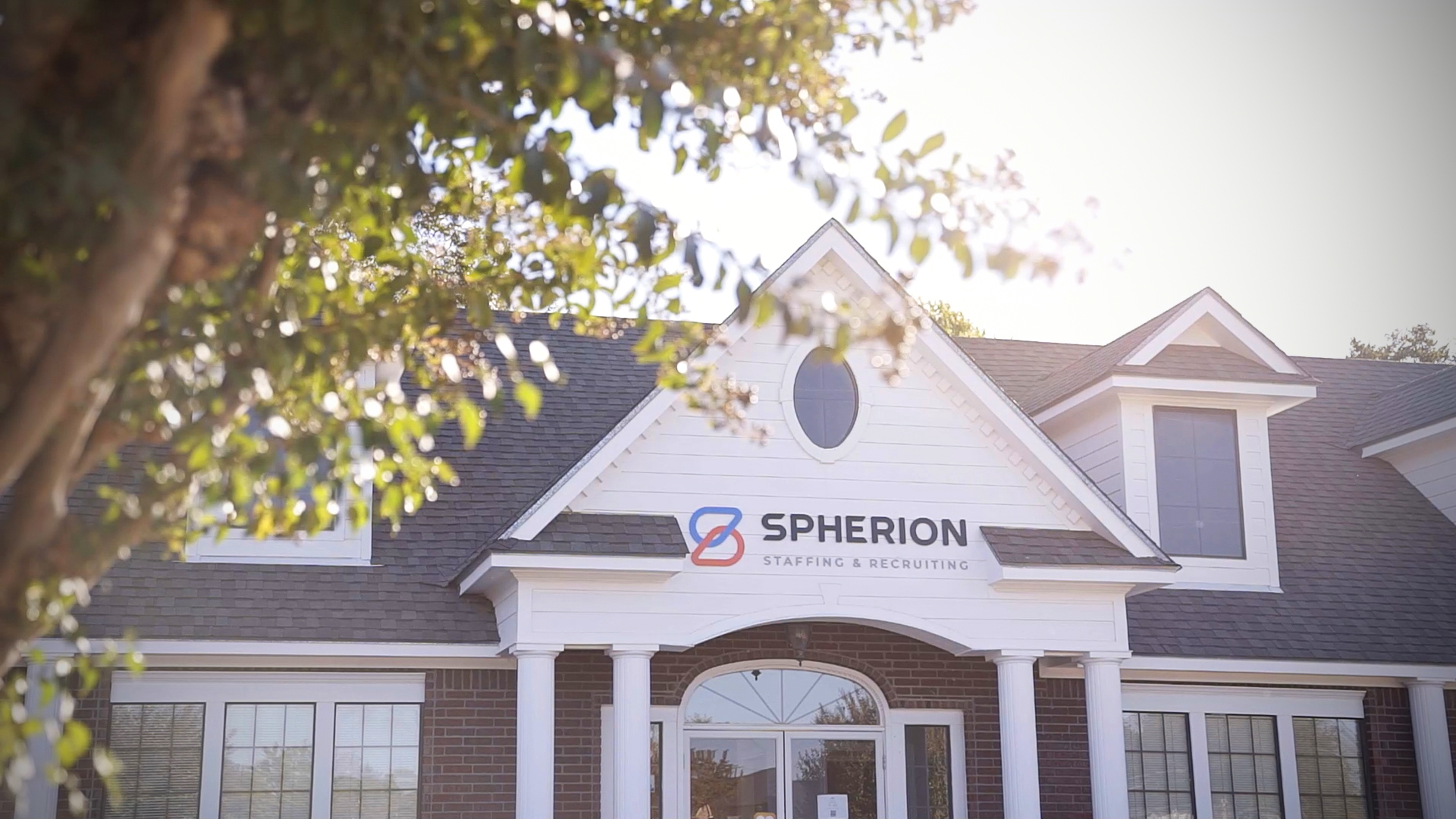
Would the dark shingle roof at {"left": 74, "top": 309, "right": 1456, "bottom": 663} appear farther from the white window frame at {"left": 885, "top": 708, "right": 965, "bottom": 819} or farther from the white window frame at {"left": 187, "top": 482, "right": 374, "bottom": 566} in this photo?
the white window frame at {"left": 885, "top": 708, "right": 965, "bottom": 819}

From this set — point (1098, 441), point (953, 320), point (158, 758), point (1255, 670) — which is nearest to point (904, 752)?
point (1255, 670)

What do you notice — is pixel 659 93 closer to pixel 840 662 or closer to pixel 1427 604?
pixel 840 662

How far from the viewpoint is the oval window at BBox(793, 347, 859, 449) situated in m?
14.1

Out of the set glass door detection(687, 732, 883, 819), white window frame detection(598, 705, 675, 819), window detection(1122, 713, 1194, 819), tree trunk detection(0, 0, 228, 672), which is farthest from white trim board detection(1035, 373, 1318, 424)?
tree trunk detection(0, 0, 228, 672)

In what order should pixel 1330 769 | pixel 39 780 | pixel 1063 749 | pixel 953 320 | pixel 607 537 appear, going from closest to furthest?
pixel 39 780
pixel 607 537
pixel 1063 749
pixel 1330 769
pixel 953 320

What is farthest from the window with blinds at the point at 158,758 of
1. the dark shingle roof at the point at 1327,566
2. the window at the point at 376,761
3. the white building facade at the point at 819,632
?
the dark shingle roof at the point at 1327,566

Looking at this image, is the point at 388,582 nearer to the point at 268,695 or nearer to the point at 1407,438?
the point at 268,695

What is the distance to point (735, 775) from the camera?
14.8 meters

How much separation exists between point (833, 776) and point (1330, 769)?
5.48m

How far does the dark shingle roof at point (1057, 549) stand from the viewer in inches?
532

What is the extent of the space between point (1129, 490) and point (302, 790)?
353 inches

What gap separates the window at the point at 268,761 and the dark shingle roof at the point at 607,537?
2.96 m

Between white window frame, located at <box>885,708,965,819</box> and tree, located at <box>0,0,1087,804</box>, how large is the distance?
9.08 meters

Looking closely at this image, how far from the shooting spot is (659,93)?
207 inches
